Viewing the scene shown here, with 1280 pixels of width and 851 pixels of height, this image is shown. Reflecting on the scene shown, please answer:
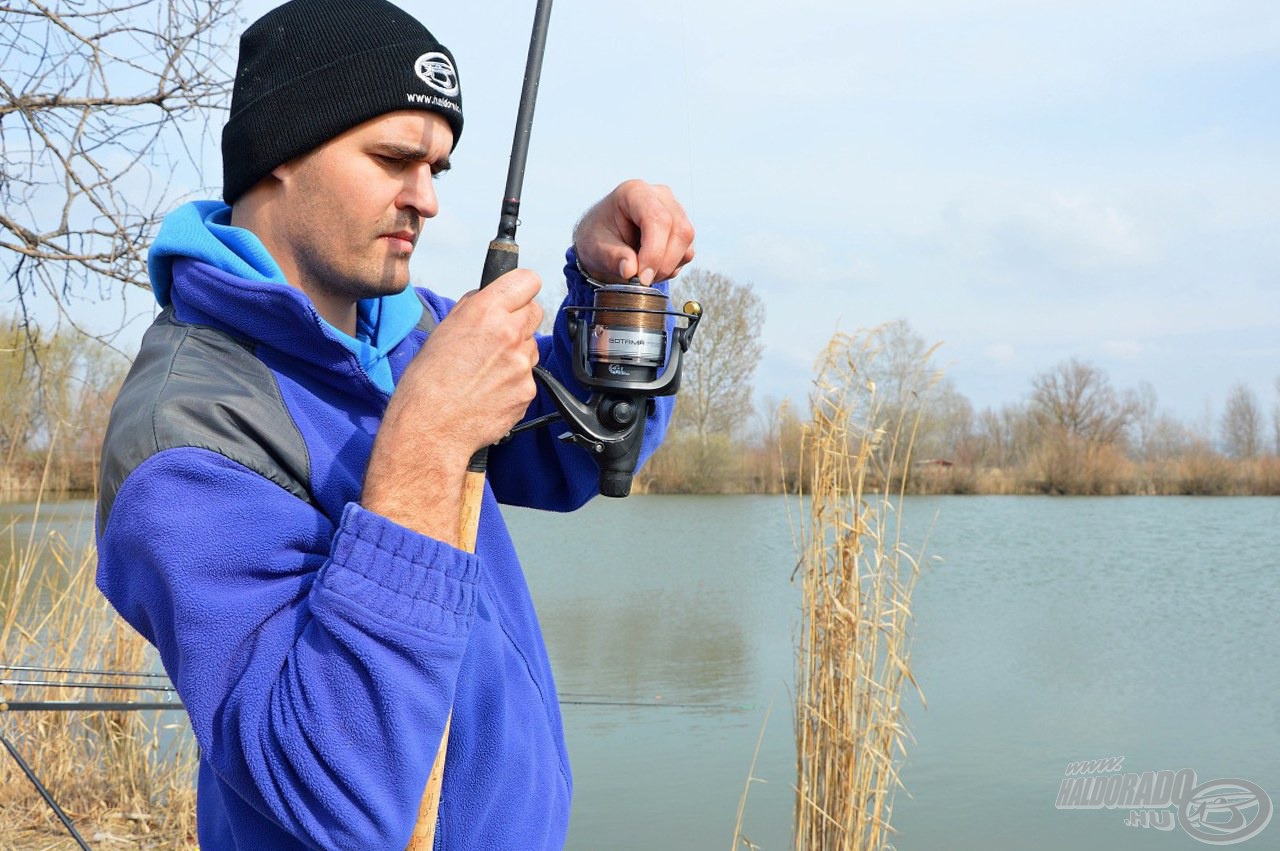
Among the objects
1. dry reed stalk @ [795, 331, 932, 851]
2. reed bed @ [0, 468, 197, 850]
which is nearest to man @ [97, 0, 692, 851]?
dry reed stalk @ [795, 331, 932, 851]

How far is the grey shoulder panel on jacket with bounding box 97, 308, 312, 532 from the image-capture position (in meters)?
1.14

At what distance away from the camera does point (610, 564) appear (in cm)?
1372

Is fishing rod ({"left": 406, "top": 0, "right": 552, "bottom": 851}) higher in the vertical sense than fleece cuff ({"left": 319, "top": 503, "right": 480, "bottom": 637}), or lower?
higher

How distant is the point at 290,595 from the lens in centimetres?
113

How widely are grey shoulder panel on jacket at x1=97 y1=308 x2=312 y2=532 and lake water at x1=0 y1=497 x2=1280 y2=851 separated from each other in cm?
248

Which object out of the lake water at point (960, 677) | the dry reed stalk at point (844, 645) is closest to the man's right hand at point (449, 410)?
the dry reed stalk at point (844, 645)

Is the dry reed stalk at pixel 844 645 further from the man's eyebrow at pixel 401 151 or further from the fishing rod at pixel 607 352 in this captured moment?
the man's eyebrow at pixel 401 151

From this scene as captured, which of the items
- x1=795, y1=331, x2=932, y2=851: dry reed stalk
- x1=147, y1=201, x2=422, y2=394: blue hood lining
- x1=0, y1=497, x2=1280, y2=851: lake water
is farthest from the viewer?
x1=0, y1=497, x2=1280, y2=851: lake water

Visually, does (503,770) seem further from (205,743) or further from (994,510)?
(994,510)

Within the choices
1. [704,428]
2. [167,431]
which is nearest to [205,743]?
[167,431]

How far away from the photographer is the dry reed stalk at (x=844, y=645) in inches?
130

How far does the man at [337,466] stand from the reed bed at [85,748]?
301cm

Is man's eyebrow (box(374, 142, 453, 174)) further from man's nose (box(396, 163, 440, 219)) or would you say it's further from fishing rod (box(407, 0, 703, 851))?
fishing rod (box(407, 0, 703, 851))

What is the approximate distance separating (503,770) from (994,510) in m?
20.4
